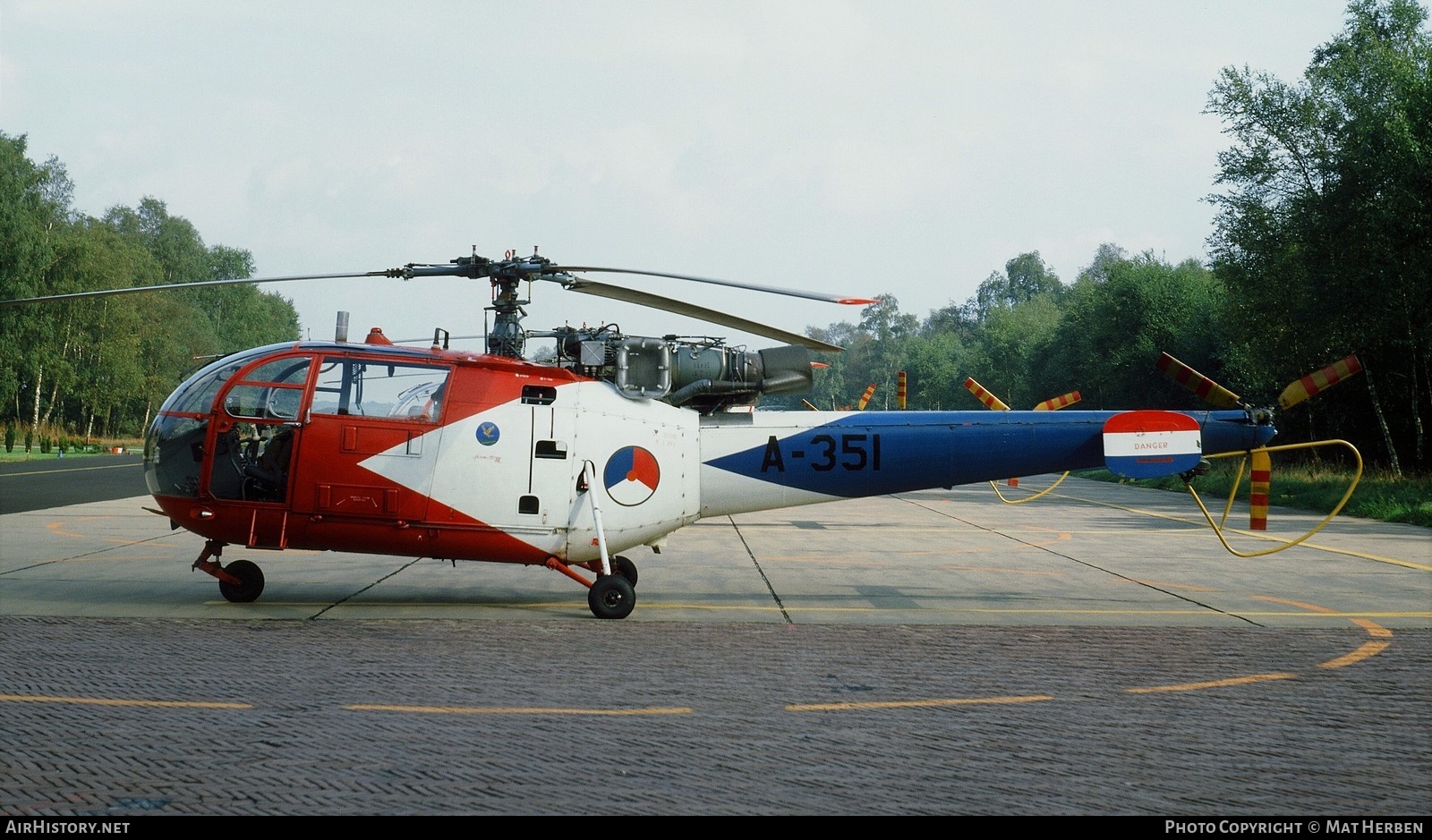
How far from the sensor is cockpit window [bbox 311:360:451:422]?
34.7 ft

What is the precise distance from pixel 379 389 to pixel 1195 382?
8.42m

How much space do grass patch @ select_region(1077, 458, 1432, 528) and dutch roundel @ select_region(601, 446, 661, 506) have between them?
1280cm

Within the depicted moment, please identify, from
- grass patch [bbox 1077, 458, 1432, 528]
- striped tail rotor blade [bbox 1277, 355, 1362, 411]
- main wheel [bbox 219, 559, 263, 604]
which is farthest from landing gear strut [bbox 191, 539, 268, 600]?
grass patch [bbox 1077, 458, 1432, 528]

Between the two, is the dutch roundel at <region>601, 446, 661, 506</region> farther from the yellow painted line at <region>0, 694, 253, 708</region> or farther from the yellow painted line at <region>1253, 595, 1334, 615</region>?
the yellow painted line at <region>1253, 595, 1334, 615</region>

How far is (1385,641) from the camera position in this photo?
9820 mm

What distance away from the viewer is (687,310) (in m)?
10.4

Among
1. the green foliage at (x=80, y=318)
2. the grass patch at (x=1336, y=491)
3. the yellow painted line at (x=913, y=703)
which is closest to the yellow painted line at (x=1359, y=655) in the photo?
the yellow painted line at (x=913, y=703)

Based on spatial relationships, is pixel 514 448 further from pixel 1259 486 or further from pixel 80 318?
pixel 80 318

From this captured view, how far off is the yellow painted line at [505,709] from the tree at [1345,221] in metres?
26.2

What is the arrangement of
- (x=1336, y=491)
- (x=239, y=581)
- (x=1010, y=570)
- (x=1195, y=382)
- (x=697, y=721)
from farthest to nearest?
(x=1336, y=491)
(x=1010, y=570)
(x=1195, y=382)
(x=239, y=581)
(x=697, y=721)

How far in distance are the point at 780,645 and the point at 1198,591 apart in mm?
6301

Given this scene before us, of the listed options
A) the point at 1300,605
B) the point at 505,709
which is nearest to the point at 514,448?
the point at 505,709
